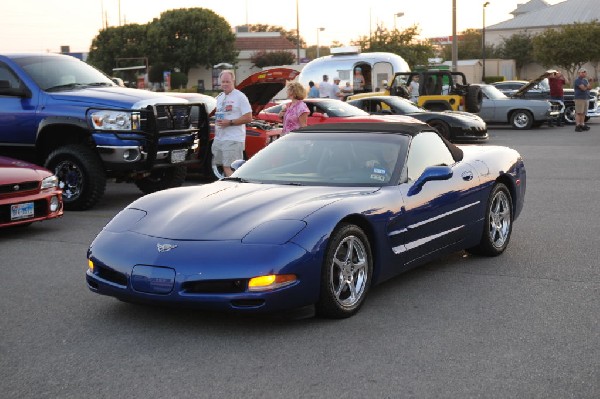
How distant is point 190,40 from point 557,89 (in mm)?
62429

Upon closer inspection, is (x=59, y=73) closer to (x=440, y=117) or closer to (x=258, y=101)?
(x=258, y=101)

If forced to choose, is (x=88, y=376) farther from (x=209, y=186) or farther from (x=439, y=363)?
(x=209, y=186)

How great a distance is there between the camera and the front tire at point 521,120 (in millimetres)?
28812

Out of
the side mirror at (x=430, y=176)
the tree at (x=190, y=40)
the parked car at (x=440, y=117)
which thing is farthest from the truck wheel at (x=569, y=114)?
the tree at (x=190, y=40)

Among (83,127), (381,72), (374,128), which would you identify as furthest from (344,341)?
A: (381,72)

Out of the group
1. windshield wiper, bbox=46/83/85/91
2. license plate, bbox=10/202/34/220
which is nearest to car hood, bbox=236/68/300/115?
windshield wiper, bbox=46/83/85/91

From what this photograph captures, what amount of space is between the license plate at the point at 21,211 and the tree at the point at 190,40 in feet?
259

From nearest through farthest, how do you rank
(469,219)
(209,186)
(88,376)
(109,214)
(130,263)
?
(88,376)
(130,263)
(209,186)
(469,219)
(109,214)

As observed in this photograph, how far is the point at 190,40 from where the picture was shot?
287ft

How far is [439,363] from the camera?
4.70 metres

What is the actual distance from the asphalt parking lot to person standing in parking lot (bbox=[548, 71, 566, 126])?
22.4 m

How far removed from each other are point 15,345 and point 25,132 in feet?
23.0

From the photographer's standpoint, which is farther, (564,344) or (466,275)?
(466,275)

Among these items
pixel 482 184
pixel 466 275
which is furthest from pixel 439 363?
pixel 482 184
